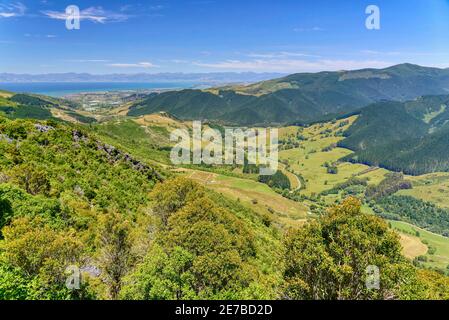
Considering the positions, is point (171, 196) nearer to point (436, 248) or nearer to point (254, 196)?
point (254, 196)

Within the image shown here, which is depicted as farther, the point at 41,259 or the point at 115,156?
the point at 115,156

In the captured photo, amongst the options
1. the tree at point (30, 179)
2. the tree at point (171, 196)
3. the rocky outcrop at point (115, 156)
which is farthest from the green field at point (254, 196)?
the tree at point (30, 179)

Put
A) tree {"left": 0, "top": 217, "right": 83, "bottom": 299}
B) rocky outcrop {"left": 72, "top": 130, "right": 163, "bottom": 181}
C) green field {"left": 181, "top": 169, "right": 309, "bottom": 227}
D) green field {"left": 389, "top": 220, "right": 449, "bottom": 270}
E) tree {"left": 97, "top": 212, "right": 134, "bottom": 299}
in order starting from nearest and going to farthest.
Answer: tree {"left": 0, "top": 217, "right": 83, "bottom": 299}
tree {"left": 97, "top": 212, "right": 134, "bottom": 299}
rocky outcrop {"left": 72, "top": 130, "right": 163, "bottom": 181}
green field {"left": 181, "top": 169, "right": 309, "bottom": 227}
green field {"left": 389, "top": 220, "right": 449, "bottom": 270}

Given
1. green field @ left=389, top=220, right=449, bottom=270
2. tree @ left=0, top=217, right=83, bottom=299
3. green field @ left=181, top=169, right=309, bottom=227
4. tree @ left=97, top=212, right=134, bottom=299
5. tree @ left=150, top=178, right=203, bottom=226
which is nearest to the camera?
tree @ left=0, top=217, right=83, bottom=299

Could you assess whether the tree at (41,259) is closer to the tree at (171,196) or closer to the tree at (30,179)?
the tree at (171,196)

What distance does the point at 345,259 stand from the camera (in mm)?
18281

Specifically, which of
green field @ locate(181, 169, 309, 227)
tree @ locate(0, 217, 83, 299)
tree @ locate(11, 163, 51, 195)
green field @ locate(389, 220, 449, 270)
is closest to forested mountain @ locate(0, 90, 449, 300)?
tree @ locate(0, 217, 83, 299)

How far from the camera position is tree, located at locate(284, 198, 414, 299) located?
1808 cm

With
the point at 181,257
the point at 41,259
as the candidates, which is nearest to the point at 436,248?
the point at 181,257

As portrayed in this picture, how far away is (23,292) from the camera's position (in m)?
14.2

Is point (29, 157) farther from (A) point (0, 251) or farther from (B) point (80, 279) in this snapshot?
(B) point (80, 279)

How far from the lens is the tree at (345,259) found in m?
18.1

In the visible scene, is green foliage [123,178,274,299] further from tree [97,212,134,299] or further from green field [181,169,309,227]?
green field [181,169,309,227]
